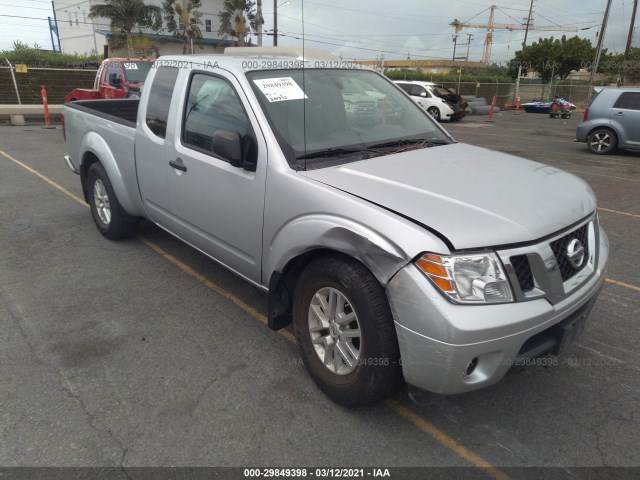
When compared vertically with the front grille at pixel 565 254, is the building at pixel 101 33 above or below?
above

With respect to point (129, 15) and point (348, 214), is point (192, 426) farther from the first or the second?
point (129, 15)

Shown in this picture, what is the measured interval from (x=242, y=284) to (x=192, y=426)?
173 cm

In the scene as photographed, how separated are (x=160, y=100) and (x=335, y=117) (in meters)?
1.62

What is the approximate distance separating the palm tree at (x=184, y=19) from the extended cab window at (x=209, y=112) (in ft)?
155

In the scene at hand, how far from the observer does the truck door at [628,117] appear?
36.8ft

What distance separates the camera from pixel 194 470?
2209 mm

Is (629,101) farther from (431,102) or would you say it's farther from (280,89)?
(280,89)

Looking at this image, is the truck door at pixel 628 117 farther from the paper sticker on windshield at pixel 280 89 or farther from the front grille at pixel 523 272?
the front grille at pixel 523 272

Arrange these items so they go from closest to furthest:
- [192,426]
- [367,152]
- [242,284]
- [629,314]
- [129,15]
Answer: [192,426] → [367,152] → [629,314] → [242,284] → [129,15]

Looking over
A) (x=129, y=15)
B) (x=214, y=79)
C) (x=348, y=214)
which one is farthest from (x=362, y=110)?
(x=129, y=15)

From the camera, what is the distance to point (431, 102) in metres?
21.5

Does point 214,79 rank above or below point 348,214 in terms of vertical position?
above

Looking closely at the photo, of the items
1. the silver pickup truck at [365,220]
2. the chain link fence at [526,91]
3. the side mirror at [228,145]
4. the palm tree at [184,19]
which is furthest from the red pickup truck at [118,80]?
the palm tree at [184,19]

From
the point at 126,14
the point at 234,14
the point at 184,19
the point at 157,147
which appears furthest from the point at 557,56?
the point at 157,147
